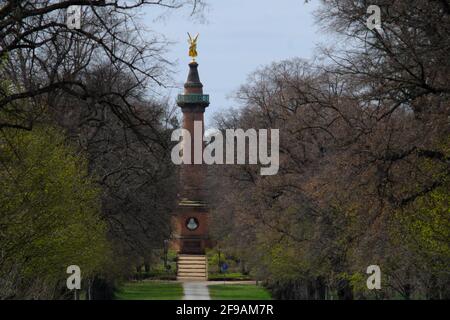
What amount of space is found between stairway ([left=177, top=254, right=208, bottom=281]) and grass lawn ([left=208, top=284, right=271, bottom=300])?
291 inches

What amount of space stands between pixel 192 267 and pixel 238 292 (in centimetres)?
1806

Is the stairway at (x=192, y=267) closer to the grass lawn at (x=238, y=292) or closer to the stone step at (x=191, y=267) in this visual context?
the stone step at (x=191, y=267)

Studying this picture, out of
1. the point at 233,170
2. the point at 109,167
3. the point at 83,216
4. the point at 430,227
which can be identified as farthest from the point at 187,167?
the point at 430,227

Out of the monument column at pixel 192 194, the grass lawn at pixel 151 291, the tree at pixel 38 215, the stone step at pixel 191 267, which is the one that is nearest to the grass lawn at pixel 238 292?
the grass lawn at pixel 151 291

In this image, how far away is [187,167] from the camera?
78250 millimetres

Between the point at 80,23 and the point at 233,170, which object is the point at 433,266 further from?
the point at 233,170

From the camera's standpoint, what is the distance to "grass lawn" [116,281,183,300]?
5195 cm

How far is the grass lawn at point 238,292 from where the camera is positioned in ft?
166

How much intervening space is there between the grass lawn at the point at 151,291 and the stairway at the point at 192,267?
3495 millimetres

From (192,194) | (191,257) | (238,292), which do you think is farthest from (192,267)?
(238,292)

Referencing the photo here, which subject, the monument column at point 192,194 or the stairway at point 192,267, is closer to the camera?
the stairway at point 192,267

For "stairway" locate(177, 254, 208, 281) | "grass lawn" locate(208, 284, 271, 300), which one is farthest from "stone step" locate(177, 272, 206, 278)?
"grass lawn" locate(208, 284, 271, 300)

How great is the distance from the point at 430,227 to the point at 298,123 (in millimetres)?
15070

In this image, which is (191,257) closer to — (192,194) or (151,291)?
(192,194)
